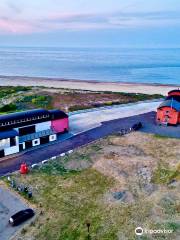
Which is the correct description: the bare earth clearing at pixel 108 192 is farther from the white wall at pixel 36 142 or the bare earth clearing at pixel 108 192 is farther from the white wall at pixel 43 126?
the white wall at pixel 43 126

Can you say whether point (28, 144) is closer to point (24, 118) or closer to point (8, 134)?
point (8, 134)

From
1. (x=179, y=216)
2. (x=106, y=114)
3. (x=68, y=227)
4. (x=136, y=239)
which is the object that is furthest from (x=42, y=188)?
(x=106, y=114)

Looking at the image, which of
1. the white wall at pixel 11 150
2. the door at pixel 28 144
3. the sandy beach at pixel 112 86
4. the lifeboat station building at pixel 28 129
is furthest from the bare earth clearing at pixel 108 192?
the sandy beach at pixel 112 86

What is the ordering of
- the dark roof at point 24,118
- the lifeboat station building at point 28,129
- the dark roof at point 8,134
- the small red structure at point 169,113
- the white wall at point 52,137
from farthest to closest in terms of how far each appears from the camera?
the small red structure at point 169,113, the white wall at point 52,137, the dark roof at point 24,118, the lifeboat station building at point 28,129, the dark roof at point 8,134

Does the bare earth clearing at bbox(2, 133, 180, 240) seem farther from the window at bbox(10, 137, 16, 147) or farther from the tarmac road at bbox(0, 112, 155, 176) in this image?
the window at bbox(10, 137, 16, 147)

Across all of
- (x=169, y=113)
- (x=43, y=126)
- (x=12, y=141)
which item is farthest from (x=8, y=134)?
(x=169, y=113)

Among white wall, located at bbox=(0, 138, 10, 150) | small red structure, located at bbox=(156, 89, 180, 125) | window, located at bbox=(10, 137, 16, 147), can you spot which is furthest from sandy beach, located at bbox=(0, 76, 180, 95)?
white wall, located at bbox=(0, 138, 10, 150)

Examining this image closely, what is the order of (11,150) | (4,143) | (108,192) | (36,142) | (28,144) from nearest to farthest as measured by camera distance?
1. (108,192)
2. (4,143)
3. (11,150)
4. (28,144)
5. (36,142)

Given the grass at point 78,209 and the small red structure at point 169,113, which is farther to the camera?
the small red structure at point 169,113

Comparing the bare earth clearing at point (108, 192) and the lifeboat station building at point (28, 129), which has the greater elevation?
the lifeboat station building at point (28, 129)
